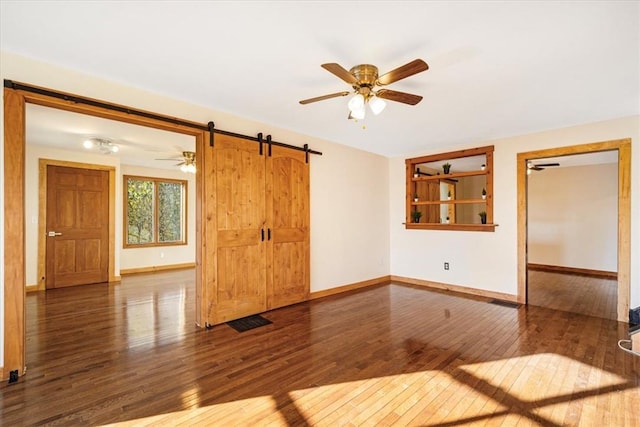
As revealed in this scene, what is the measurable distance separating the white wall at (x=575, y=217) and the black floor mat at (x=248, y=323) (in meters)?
7.16

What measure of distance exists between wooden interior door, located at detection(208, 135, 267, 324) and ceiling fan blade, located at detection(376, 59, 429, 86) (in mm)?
2054

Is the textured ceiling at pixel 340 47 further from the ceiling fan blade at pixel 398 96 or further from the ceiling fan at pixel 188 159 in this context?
the ceiling fan at pixel 188 159

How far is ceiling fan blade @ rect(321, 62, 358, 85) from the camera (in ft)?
6.95

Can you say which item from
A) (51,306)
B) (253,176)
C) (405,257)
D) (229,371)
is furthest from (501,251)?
(51,306)

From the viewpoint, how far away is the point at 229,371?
2.50 m

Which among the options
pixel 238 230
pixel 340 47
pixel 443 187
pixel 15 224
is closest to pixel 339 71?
pixel 340 47

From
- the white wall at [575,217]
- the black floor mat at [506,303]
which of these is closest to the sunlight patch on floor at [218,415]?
the black floor mat at [506,303]

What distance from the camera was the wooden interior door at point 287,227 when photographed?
4.18m

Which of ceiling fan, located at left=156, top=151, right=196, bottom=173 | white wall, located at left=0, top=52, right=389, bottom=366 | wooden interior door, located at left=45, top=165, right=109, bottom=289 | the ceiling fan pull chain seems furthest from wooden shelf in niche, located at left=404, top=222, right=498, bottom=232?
wooden interior door, located at left=45, top=165, right=109, bottom=289

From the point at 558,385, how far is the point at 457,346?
834 mm

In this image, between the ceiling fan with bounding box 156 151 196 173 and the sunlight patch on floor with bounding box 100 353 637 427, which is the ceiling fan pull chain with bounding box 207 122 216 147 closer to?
the ceiling fan with bounding box 156 151 196 173

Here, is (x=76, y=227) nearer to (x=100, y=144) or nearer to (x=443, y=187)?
(x=100, y=144)

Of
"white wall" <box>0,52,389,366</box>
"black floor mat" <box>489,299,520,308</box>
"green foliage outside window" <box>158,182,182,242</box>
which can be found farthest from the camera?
"green foliage outside window" <box>158,182,182,242</box>

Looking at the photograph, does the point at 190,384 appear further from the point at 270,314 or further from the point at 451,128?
the point at 451,128
